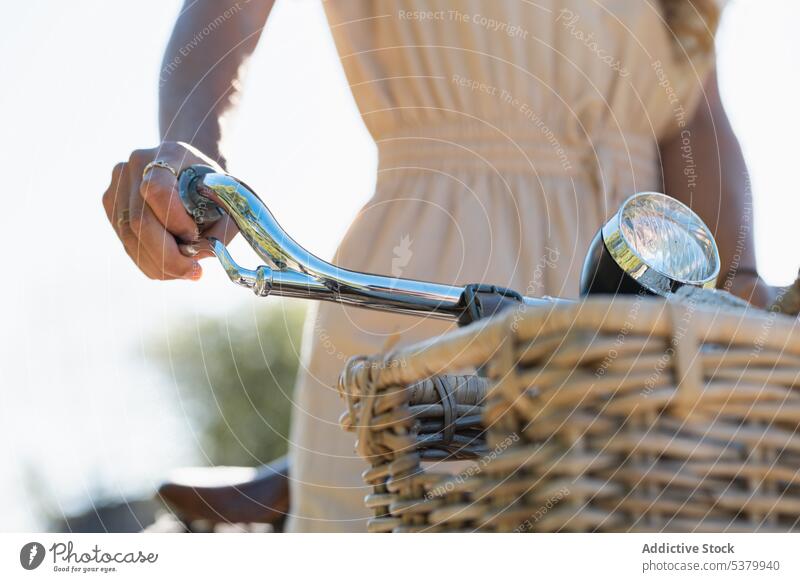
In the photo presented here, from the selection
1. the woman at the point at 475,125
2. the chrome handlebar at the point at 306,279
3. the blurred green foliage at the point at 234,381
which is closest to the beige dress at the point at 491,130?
the woman at the point at 475,125

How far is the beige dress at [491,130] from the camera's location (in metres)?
0.82

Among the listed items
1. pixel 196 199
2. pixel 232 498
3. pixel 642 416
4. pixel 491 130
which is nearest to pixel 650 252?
pixel 642 416

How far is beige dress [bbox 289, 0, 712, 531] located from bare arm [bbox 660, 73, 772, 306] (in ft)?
0.17

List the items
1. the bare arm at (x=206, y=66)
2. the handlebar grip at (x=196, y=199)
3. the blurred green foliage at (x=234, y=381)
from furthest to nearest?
the blurred green foliage at (x=234, y=381) → the bare arm at (x=206, y=66) → the handlebar grip at (x=196, y=199)

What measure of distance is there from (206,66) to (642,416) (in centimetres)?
58

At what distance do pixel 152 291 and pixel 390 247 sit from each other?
0.52m

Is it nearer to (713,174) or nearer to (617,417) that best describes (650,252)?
(617,417)

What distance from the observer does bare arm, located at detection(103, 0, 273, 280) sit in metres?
0.62

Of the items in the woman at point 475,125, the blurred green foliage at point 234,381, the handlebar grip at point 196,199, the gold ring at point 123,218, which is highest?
the blurred green foliage at point 234,381

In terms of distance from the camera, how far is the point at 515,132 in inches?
33.2

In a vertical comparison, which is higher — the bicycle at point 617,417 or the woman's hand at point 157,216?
the woman's hand at point 157,216

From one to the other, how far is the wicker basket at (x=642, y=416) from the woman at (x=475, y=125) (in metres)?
0.40

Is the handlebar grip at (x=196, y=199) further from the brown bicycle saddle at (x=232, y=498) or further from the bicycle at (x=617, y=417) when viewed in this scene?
the brown bicycle saddle at (x=232, y=498)
